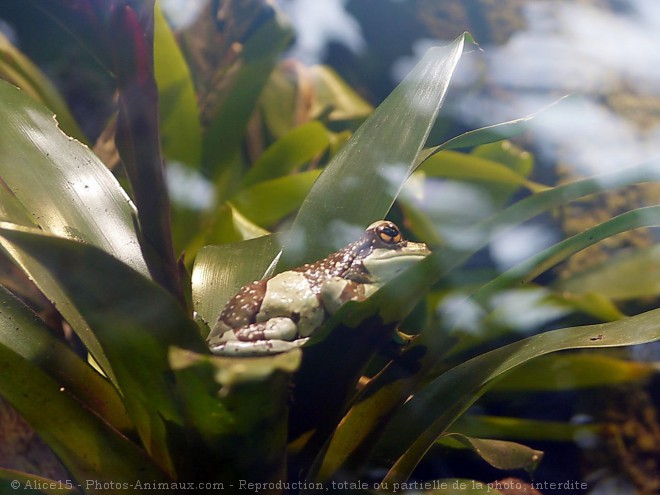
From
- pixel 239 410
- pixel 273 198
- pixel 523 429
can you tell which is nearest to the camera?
pixel 239 410

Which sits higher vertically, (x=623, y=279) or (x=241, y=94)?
(x=241, y=94)

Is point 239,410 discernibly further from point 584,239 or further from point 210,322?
point 584,239

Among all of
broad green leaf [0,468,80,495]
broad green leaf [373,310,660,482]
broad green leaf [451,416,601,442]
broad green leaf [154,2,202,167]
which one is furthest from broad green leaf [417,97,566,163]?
broad green leaf [154,2,202,167]

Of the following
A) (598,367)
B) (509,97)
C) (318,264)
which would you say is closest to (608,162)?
(509,97)

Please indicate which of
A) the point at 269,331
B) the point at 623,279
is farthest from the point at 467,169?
the point at 269,331

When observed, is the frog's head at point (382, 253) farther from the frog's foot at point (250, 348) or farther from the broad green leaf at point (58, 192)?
the broad green leaf at point (58, 192)
